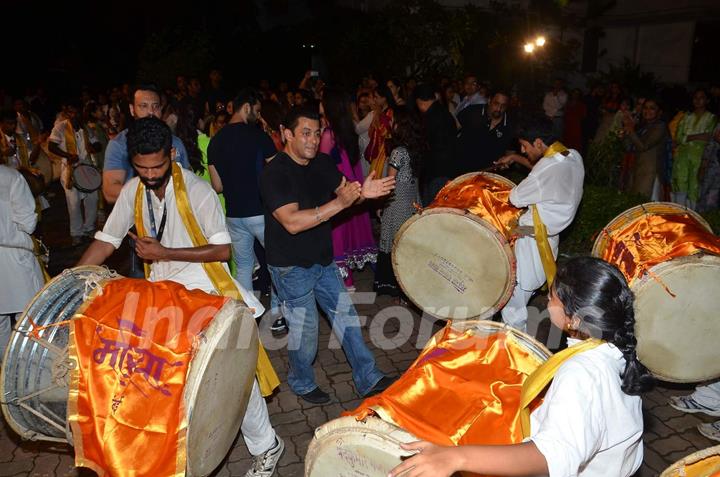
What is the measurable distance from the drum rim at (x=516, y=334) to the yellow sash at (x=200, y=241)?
1.21 m

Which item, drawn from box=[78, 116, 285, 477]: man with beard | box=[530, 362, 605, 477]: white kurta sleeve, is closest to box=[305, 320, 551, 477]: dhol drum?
box=[530, 362, 605, 477]: white kurta sleeve

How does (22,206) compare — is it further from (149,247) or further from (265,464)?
(265,464)

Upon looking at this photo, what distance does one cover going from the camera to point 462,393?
2.52 metres

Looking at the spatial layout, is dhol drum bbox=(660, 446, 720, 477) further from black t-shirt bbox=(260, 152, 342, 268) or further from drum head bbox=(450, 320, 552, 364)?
black t-shirt bbox=(260, 152, 342, 268)

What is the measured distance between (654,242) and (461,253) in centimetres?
135

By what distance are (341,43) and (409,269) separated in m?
15.4

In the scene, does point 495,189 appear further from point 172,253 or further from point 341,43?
point 341,43

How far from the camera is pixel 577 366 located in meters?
1.98

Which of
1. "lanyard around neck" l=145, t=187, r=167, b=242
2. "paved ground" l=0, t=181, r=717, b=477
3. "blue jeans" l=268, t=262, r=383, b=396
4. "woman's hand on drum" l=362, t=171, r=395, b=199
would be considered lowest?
"paved ground" l=0, t=181, r=717, b=477

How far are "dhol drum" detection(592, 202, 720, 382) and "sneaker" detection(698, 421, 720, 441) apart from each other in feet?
1.15

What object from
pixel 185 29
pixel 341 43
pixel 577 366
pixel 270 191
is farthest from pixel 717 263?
pixel 185 29

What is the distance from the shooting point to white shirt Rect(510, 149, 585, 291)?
4.21 m

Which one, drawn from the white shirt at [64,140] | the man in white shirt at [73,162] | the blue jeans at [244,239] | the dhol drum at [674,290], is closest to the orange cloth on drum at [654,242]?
the dhol drum at [674,290]

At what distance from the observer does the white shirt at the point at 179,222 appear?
340cm
